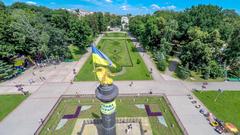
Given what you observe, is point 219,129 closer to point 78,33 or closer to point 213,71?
point 213,71

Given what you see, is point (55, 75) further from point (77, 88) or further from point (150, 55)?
point (150, 55)

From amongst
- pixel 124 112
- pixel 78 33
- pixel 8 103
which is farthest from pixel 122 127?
pixel 78 33

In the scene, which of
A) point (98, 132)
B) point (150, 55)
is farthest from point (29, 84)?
point (150, 55)

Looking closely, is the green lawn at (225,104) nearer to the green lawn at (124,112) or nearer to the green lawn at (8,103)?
the green lawn at (124,112)

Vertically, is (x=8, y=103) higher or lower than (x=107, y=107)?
lower

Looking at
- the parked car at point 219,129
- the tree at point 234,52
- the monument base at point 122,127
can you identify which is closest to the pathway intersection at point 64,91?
the parked car at point 219,129

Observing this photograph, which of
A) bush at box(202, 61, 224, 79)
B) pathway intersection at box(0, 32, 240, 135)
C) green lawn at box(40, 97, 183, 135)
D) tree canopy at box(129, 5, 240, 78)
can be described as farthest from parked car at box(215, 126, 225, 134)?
tree canopy at box(129, 5, 240, 78)
